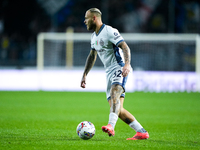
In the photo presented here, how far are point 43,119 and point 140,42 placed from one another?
14464 millimetres

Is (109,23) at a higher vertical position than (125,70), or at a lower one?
higher

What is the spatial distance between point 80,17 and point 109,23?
7.79 feet

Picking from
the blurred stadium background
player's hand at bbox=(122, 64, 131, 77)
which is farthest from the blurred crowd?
player's hand at bbox=(122, 64, 131, 77)

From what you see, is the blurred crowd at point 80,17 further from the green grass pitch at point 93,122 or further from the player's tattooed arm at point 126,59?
the player's tattooed arm at point 126,59

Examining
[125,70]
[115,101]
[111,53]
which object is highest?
[111,53]

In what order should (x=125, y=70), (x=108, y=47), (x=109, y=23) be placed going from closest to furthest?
(x=125, y=70)
(x=108, y=47)
(x=109, y=23)

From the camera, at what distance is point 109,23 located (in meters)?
25.5

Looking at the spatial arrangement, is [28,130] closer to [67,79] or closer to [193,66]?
[67,79]

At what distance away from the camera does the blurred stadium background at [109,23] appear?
22344 mm

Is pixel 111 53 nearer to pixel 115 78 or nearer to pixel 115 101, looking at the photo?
pixel 115 78

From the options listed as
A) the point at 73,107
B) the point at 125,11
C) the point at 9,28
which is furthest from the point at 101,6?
the point at 73,107

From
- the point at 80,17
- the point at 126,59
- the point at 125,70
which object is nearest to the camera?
the point at 125,70

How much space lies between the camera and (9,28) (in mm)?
27031

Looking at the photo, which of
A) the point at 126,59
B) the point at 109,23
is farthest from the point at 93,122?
the point at 109,23
